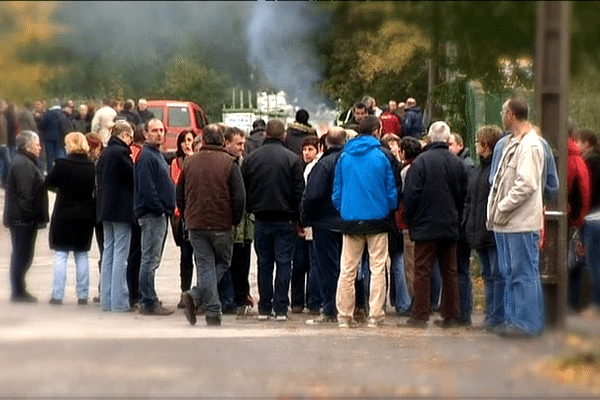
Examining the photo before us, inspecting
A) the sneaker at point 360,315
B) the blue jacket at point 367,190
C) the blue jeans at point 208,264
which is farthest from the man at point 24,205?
the blue jacket at point 367,190

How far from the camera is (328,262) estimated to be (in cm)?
1385

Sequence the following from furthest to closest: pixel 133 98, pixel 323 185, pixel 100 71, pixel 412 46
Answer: pixel 323 185, pixel 412 46, pixel 133 98, pixel 100 71

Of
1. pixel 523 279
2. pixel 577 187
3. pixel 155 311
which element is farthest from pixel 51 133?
pixel 577 187

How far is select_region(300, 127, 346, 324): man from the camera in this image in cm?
1353

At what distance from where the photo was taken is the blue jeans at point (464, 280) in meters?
13.5

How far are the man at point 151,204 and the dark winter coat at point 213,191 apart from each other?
33.3 inches

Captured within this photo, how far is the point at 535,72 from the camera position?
10352 millimetres

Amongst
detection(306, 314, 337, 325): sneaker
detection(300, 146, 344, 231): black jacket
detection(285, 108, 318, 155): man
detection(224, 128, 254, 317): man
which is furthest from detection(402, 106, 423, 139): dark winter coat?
detection(306, 314, 337, 325): sneaker

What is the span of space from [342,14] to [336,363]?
238 cm

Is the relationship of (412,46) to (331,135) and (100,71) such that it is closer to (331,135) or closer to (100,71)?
(100,71)

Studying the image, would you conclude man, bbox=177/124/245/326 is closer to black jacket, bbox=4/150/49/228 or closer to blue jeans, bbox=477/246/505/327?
blue jeans, bbox=477/246/505/327

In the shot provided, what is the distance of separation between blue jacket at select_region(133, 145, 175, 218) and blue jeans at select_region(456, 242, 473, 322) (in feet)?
8.81

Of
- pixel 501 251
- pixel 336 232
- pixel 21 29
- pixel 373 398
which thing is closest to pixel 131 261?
pixel 336 232

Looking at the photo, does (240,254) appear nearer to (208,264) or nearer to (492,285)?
(208,264)
